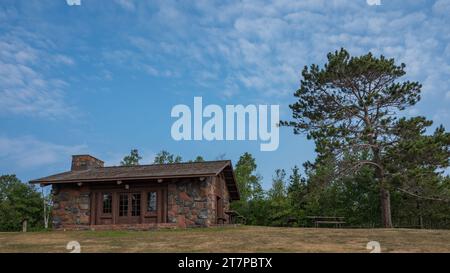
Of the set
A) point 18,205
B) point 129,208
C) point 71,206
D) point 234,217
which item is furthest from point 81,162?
point 18,205

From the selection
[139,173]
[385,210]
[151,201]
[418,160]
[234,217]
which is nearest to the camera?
[151,201]

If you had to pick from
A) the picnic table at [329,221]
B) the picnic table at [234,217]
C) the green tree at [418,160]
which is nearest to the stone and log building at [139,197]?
the picnic table at [234,217]

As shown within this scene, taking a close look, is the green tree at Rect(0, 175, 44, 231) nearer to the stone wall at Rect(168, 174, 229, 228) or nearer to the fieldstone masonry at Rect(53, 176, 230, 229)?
the fieldstone masonry at Rect(53, 176, 230, 229)

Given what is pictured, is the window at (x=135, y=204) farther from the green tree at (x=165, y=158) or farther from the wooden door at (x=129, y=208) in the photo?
the green tree at (x=165, y=158)

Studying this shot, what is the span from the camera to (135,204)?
21.5 m

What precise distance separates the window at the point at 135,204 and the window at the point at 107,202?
1147mm

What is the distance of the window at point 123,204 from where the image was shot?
70.5 feet

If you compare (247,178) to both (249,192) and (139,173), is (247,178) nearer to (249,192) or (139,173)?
(249,192)

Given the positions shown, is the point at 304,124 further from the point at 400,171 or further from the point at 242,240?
the point at 242,240

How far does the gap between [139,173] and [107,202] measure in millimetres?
2156

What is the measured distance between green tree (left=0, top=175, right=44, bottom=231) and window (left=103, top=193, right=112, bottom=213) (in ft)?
74.2

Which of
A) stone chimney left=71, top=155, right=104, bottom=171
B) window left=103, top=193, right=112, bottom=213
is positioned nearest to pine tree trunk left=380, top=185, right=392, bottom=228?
window left=103, top=193, right=112, bottom=213

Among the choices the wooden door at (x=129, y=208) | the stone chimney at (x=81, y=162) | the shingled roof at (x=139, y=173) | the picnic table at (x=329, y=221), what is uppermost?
the stone chimney at (x=81, y=162)
